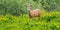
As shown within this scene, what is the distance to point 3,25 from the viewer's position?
45.1 feet

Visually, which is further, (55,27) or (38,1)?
(38,1)

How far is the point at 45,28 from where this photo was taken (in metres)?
11.6

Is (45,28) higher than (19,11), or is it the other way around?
(45,28)

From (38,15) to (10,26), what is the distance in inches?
103

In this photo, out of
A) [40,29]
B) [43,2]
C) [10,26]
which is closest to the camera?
[40,29]

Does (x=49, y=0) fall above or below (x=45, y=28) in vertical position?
Answer: below

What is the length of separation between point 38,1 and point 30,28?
28232mm

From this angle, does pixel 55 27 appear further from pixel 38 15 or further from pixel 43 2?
pixel 43 2

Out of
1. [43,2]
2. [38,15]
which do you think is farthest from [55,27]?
[43,2]

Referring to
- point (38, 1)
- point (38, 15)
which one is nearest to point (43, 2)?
point (38, 1)

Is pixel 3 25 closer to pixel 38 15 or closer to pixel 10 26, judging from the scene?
pixel 10 26

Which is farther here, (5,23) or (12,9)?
(12,9)

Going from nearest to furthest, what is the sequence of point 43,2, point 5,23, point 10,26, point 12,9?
point 10,26 < point 5,23 < point 12,9 < point 43,2

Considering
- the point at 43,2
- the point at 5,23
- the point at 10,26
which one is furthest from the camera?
the point at 43,2
